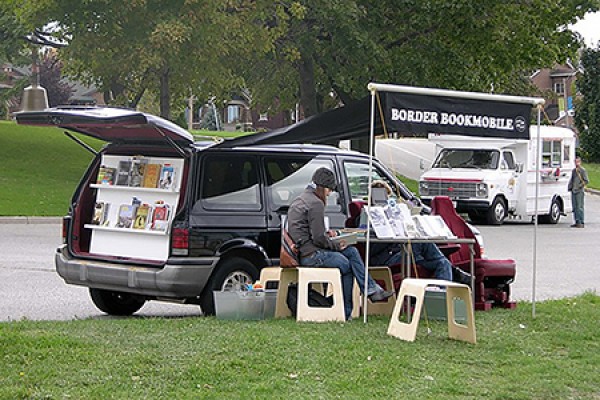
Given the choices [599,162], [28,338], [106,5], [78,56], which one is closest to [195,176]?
[28,338]

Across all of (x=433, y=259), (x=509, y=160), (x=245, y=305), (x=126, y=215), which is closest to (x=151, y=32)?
(x=509, y=160)

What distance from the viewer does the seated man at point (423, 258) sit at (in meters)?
10.8

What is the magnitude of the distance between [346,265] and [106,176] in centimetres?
302

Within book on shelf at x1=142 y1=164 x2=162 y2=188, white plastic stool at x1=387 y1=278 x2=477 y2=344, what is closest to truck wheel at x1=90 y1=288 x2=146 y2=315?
book on shelf at x1=142 y1=164 x2=162 y2=188

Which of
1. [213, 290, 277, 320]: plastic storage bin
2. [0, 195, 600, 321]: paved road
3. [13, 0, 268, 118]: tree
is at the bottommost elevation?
[0, 195, 600, 321]: paved road

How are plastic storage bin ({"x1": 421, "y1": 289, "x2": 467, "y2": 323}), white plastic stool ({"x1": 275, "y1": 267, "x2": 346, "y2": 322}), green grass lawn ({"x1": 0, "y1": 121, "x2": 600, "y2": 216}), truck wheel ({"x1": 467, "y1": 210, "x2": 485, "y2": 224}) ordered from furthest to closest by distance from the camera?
truck wheel ({"x1": 467, "y1": 210, "x2": 485, "y2": 224}) → green grass lawn ({"x1": 0, "y1": 121, "x2": 600, "y2": 216}) → plastic storage bin ({"x1": 421, "y1": 289, "x2": 467, "y2": 323}) → white plastic stool ({"x1": 275, "y1": 267, "x2": 346, "y2": 322})

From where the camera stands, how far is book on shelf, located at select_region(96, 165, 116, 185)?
11.5 meters

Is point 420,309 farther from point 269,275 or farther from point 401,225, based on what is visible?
point 269,275

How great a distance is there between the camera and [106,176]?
37.8 feet

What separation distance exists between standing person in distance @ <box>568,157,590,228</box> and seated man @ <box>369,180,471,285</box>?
16.9m

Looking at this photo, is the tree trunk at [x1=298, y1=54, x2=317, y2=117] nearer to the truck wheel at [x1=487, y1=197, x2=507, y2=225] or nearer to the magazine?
the truck wheel at [x1=487, y1=197, x2=507, y2=225]

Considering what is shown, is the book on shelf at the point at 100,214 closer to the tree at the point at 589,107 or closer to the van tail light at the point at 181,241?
the van tail light at the point at 181,241

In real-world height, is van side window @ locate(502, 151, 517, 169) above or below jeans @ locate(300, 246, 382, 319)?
above

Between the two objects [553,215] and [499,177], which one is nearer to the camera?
[499,177]
